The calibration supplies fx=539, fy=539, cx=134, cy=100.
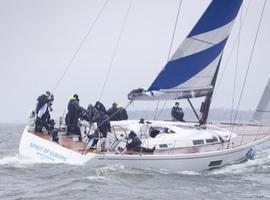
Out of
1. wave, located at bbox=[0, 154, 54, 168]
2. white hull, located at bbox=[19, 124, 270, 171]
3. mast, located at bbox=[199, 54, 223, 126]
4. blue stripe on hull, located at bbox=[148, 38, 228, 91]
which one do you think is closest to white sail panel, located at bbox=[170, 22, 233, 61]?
blue stripe on hull, located at bbox=[148, 38, 228, 91]

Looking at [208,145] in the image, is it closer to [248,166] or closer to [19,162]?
[248,166]

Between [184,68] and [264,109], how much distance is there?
3751mm

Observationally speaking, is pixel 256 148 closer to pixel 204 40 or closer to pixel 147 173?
pixel 204 40

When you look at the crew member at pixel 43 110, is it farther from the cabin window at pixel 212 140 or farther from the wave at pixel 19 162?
the cabin window at pixel 212 140

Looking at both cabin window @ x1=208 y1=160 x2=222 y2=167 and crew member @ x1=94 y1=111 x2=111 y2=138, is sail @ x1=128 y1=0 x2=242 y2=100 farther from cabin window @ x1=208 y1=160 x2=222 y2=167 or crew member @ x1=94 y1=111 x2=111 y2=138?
A: cabin window @ x1=208 y1=160 x2=222 y2=167

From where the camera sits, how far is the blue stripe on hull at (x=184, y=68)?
15719mm

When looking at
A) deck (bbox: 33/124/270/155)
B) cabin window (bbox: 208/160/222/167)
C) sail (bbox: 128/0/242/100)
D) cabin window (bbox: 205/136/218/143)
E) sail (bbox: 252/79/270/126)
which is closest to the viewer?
deck (bbox: 33/124/270/155)

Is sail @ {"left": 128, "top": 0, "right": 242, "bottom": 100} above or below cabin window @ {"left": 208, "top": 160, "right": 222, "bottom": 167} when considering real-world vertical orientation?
above

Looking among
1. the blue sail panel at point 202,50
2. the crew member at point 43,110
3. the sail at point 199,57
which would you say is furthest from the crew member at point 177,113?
the crew member at point 43,110

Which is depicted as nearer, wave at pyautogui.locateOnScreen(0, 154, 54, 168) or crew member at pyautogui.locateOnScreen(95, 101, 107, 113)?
wave at pyautogui.locateOnScreen(0, 154, 54, 168)

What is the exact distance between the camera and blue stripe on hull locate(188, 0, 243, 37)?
16312mm

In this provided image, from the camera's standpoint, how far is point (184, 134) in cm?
1527

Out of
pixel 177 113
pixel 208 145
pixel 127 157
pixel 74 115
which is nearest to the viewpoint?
pixel 127 157

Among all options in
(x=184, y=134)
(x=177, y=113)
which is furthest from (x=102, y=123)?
(x=177, y=113)
